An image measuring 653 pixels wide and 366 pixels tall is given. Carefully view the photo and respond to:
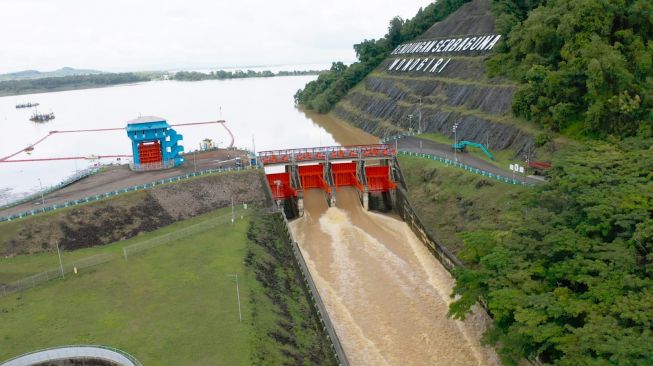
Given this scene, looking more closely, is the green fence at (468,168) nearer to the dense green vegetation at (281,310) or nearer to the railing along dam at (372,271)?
the railing along dam at (372,271)

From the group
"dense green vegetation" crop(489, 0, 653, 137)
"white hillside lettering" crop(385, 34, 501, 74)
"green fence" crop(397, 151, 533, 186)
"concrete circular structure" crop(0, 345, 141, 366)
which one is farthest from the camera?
"white hillside lettering" crop(385, 34, 501, 74)

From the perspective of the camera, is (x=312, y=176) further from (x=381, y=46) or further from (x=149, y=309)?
(x=381, y=46)

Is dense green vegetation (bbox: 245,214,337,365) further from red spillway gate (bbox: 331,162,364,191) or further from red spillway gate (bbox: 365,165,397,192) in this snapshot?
red spillway gate (bbox: 365,165,397,192)

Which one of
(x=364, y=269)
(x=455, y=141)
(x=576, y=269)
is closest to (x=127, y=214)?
(x=364, y=269)

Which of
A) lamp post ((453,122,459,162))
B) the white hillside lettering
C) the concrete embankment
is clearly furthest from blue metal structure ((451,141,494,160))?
the white hillside lettering

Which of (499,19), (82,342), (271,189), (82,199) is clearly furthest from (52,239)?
(499,19)

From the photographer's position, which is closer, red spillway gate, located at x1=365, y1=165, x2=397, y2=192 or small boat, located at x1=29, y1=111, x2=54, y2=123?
red spillway gate, located at x1=365, y1=165, x2=397, y2=192
